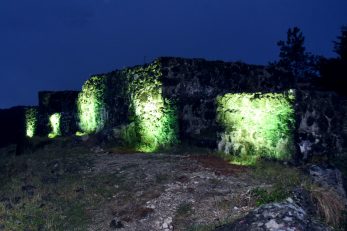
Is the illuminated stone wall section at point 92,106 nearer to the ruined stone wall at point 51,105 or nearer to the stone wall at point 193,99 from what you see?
the stone wall at point 193,99

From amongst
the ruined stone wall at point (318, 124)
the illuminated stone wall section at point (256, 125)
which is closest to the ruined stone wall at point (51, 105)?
the illuminated stone wall section at point (256, 125)

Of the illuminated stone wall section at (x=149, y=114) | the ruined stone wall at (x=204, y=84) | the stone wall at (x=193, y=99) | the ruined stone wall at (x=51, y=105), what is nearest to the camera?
the stone wall at (x=193, y=99)

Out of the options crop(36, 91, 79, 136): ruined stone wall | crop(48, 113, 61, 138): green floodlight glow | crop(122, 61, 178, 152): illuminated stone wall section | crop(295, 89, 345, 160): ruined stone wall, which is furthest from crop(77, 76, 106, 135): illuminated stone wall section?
crop(295, 89, 345, 160): ruined stone wall

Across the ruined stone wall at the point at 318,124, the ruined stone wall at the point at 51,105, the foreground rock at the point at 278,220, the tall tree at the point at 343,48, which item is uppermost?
the tall tree at the point at 343,48

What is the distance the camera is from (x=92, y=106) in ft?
75.2

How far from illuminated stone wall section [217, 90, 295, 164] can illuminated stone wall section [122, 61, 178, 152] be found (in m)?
2.97

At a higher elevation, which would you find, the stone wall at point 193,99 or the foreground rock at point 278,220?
the stone wall at point 193,99

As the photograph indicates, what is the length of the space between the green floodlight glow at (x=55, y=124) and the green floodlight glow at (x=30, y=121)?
267cm

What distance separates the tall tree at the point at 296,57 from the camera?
3522 cm

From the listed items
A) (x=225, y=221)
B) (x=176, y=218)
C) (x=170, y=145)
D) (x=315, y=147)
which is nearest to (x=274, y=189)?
(x=225, y=221)

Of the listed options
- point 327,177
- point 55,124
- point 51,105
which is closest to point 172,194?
point 327,177

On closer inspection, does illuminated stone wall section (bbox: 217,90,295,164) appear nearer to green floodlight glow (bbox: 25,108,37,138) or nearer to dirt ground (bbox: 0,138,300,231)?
dirt ground (bbox: 0,138,300,231)

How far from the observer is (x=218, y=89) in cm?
1856

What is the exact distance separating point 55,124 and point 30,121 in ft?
13.9
